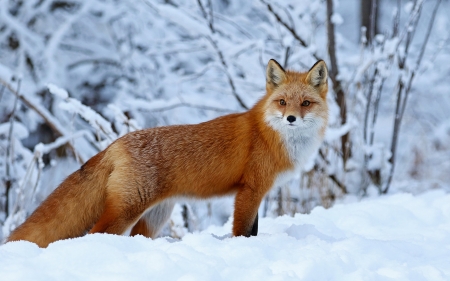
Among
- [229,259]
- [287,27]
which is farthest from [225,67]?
[229,259]

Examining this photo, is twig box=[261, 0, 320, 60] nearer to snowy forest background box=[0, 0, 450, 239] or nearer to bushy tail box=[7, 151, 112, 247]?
snowy forest background box=[0, 0, 450, 239]

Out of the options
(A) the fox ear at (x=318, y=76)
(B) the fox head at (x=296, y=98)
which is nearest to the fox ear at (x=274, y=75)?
(B) the fox head at (x=296, y=98)

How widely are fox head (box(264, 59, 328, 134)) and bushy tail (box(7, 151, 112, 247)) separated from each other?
40.1 inches

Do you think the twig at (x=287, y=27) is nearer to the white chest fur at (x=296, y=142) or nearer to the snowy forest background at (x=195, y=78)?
the snowy forest background at (x=195, y=78)

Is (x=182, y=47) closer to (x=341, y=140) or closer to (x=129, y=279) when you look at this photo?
(x=341, y=140)

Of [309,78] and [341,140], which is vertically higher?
[309,78]

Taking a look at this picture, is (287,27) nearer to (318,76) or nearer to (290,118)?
(318,76)

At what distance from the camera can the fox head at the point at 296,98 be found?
311cm

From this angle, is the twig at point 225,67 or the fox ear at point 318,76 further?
the twig at point 225,67

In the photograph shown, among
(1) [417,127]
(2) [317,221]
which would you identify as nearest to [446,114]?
(1) [417,127]

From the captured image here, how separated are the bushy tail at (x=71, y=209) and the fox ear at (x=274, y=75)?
1.11 meters

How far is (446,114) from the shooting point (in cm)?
940

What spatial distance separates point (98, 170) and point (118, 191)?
206mm

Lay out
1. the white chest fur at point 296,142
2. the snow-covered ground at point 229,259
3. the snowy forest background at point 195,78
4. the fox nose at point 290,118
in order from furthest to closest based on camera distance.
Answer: the snowy forest background at point 195,78 < the white chest fur at point 296,142 < the fox nose at point 290,118 < the snow-covered ground at point 229,259
